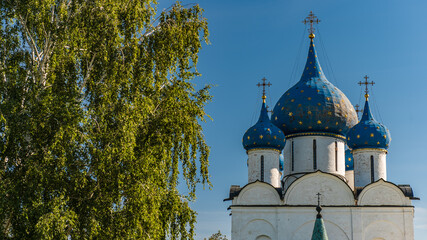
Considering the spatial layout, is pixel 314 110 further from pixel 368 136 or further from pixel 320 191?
pixel 320 191

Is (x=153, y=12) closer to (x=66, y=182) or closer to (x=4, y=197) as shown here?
(x=66, y=182)

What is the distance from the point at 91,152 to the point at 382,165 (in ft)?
46.3

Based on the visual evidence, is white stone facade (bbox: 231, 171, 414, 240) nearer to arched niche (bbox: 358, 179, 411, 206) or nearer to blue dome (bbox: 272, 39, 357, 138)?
arched niche (bbox: 358, 179, 411, 206)

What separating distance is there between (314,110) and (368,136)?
2.16 meters

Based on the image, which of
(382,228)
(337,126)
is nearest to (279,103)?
(337,126)

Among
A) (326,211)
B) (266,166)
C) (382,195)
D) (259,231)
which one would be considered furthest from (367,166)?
(259,231)

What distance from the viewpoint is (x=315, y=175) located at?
67.6 ft

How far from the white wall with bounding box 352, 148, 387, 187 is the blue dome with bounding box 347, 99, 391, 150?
199mm

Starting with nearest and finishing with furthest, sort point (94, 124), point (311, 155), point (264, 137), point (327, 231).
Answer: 1. point (94, 124)
2. point (327, 231)
3. point (264, 137)
4. point (311, 155)

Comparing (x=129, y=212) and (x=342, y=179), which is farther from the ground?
(x=342, y=179)

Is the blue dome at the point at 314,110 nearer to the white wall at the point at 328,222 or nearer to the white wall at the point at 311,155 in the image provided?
the white wall at the point at 311,155

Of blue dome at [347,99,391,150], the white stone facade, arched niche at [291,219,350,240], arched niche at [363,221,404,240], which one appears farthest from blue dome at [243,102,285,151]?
arched niche at [363,221,404,240]

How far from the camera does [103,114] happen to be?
9.12 metres

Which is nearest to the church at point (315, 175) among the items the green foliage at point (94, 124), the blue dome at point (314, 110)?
the blue dome at point (314, 110)
